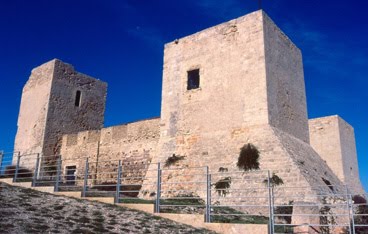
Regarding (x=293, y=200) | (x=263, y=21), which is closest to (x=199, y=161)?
(x=293, y=200)

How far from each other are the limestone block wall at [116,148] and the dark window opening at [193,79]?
2.68 metres

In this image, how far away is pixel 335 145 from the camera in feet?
74.1

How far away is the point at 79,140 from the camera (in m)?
21.3

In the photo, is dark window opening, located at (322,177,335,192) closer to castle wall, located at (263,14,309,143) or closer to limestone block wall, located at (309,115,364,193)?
castle wall, located at (263,14,309,143)

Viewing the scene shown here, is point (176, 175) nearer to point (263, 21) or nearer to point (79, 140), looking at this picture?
point (263, 21)

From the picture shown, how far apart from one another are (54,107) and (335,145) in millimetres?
16655

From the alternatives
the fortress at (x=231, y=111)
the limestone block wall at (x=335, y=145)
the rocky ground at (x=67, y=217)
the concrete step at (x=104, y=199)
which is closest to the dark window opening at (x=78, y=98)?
the fortress at (x=231, y=111)

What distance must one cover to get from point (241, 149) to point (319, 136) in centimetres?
1195

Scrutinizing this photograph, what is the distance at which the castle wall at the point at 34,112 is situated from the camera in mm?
21734

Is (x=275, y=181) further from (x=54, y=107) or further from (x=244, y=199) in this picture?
(x=54, y=107)

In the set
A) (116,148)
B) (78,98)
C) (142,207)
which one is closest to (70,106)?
(78,98)

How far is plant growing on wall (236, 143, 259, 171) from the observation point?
12.5m

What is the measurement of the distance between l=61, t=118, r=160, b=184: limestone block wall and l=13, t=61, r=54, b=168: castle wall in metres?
1.58

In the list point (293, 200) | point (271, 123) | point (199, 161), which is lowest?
point (293, 200)
